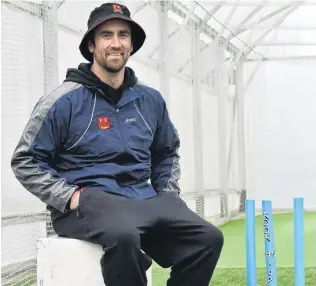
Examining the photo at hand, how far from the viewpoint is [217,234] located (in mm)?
2373

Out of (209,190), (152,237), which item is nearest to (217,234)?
(152,237)

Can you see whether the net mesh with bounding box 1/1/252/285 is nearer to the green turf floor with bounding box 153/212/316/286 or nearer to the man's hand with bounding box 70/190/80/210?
the green turf floor with bounding box 153/212/316/286

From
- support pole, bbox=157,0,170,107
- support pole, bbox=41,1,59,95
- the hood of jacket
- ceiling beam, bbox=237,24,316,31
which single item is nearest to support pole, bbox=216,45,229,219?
ceiling beam, bbox=237,24,316,31

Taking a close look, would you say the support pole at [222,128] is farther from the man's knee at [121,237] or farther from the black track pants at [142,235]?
the man's knee at [121,237]

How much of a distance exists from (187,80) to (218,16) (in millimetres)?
1466

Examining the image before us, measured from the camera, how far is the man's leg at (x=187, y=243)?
7.72 feet

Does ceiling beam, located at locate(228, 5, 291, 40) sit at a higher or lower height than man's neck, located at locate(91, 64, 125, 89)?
higher

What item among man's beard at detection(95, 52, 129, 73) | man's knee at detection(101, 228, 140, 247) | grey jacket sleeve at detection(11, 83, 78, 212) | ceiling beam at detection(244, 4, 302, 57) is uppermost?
ceiling beam at detection(244, 4, 302, 57)

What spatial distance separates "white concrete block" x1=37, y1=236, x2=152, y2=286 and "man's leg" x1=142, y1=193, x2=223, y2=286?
25cm

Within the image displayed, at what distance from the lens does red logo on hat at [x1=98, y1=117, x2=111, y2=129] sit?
2.40m

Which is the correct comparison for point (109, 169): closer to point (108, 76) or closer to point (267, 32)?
point (108, 76)

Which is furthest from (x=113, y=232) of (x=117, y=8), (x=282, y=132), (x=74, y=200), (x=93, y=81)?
(x=282, y=132)

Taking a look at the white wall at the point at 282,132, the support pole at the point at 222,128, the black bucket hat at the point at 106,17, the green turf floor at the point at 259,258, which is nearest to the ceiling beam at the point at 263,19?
the support pole at the point at 222,128

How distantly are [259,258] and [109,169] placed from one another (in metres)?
3.43
